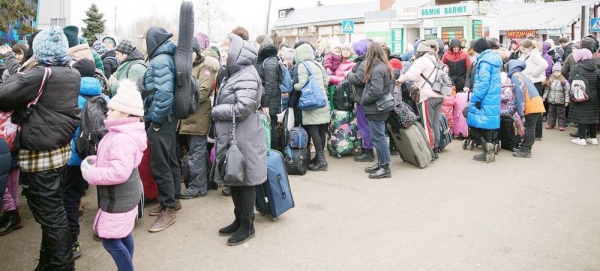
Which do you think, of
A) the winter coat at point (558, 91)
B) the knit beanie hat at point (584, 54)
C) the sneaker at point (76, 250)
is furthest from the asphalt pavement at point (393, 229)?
the winter coat at point (558, 91)

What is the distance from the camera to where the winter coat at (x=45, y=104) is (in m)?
3.20

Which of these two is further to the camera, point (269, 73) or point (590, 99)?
point (590, 99)

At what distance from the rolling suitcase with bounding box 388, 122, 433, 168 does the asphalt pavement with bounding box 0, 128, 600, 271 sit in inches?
12.0

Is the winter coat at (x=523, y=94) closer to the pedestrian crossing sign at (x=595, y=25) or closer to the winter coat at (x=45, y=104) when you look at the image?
the winter coat at (x=45, y=104)

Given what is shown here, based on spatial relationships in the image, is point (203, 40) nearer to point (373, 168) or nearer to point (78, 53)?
point (78, 53)

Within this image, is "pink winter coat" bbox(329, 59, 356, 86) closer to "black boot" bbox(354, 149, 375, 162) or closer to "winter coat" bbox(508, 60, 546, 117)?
"black boot" bbox(354, 149, 375, 162)

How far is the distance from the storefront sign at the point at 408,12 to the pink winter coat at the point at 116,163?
68.3 feet

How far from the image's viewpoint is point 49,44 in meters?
3.36

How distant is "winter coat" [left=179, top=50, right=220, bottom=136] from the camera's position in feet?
17.7

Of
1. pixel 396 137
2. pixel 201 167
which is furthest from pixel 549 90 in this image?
pixel 201 167

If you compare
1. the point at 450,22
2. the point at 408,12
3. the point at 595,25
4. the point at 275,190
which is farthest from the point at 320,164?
the point at 408,12

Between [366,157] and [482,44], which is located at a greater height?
[482,44]

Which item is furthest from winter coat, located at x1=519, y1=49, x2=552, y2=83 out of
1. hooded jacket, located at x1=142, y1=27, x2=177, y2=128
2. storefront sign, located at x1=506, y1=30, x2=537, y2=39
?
storefront sign, located at x1=506, y1=30, x2=537, y2=39

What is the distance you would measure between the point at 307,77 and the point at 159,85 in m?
2.64
